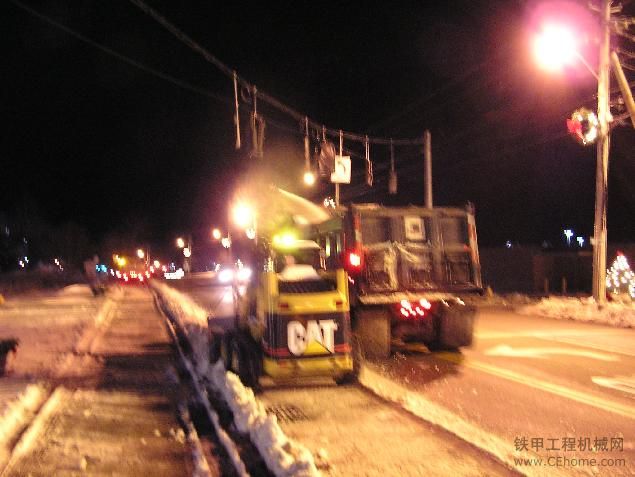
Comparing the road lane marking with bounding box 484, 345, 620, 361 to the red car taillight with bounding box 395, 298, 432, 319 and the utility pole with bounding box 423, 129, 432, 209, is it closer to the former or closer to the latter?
the red car taillight with bounding box 395, 298, 432, 319

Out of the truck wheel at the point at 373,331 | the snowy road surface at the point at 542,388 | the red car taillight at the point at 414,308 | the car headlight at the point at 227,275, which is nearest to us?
the snowy road surface at the point at 542,388

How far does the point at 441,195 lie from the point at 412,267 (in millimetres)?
45318

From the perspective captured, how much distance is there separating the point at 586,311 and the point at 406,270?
9.78 meters

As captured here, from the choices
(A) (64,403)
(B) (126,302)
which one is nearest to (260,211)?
(A) (64,403)

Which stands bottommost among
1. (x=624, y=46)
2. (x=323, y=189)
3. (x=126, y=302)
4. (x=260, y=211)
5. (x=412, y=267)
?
(x=126, y=302)

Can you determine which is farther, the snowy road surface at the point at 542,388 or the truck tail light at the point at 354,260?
the truck tail light at the point at 354,260

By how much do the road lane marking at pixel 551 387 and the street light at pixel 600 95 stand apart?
10337 mm

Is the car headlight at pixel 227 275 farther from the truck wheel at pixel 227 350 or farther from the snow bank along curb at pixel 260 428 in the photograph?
the truck wheel at pixel 227 350

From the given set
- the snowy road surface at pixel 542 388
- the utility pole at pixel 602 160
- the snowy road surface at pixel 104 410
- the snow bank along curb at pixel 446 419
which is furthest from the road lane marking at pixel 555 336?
the snowy road surface at pixel 104 410

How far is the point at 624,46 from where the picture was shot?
80.2 ft

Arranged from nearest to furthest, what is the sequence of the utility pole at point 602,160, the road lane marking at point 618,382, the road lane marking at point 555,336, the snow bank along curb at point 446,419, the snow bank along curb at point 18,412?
the snow bank along curb at point 446,419 < the snow bank along curb at point 18,412 < the road lane marking at point 618,382 < the road lane marking at point 555,336 < the utility pole at point 602,160

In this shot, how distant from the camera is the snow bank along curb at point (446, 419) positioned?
6527 millimetres

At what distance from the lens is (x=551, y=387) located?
401 inches

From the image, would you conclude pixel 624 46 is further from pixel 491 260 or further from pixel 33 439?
pixel 33 439
